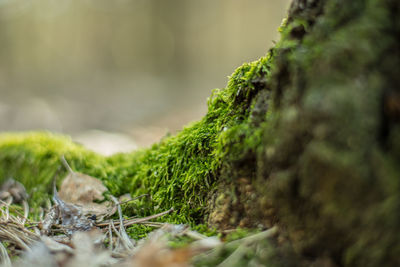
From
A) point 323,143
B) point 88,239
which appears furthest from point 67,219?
point 323,143

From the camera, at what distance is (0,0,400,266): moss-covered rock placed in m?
0.81

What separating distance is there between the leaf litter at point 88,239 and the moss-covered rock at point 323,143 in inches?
11.3

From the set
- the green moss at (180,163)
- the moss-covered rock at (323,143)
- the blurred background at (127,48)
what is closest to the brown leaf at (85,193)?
the green moss at (180,163)

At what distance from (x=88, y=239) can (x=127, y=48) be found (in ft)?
74.1

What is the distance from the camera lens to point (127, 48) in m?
22.0

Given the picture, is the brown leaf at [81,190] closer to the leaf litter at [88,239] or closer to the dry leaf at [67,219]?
the leaf litter at [88,239]

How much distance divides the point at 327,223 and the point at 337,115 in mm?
337

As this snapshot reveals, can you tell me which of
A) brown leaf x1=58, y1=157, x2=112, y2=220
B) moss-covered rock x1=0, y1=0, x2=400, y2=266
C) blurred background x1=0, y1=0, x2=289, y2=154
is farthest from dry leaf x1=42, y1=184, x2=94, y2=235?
blurred background x1=0, y1=0, x2=289, y2=154

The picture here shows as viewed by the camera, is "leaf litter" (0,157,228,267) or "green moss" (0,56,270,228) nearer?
"leaf litter" (0,157,228,267)

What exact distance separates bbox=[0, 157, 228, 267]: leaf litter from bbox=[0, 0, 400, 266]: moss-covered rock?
0.29 meters

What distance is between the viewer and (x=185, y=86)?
18859 millimetres

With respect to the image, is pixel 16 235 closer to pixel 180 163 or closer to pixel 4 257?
pixel 4 257

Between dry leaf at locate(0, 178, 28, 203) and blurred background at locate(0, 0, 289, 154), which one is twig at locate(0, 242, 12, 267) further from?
blurred background at locate(0, 0, 289, 154)

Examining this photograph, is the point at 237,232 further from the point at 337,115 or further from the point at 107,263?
the point at 337,115
